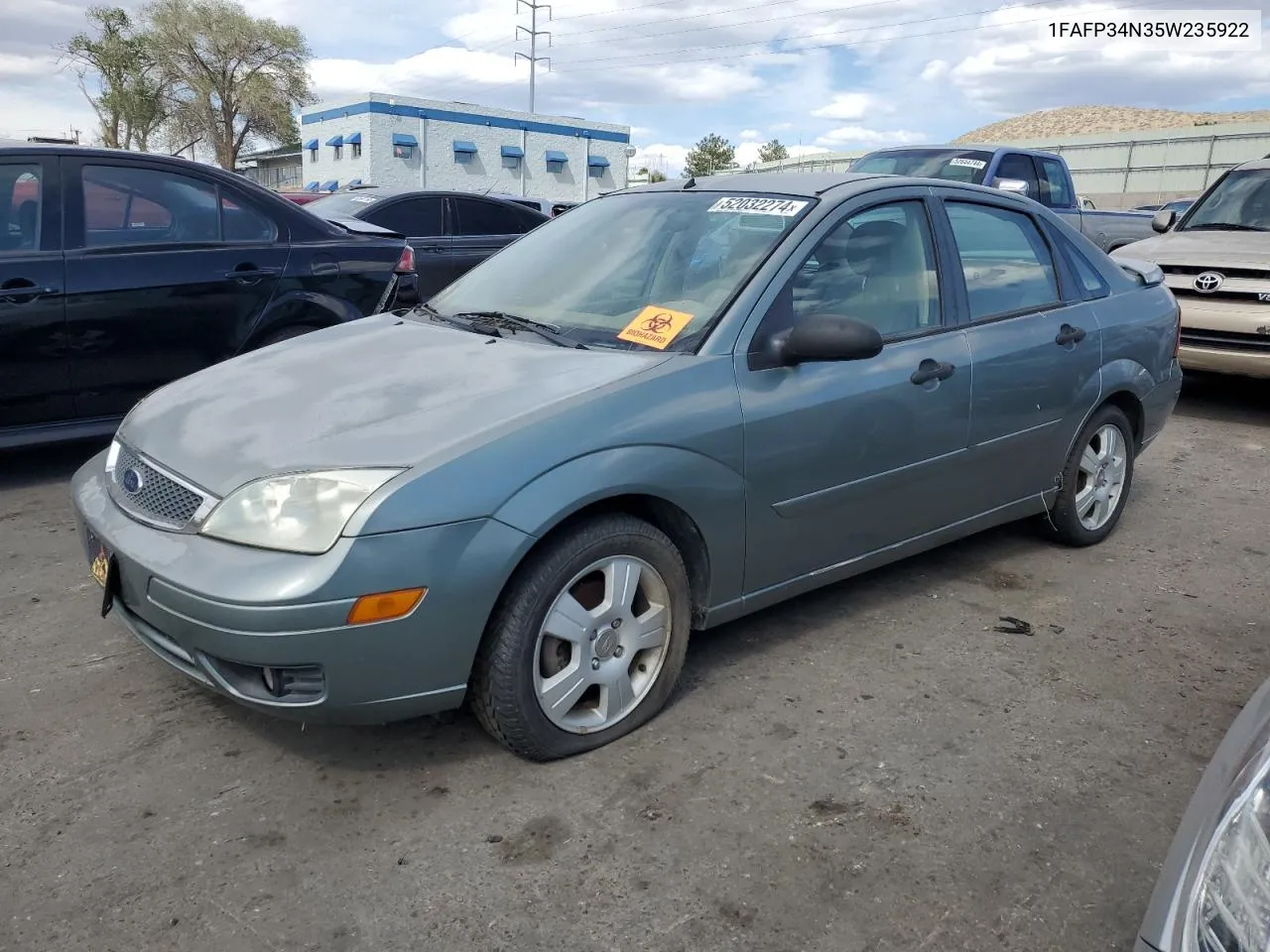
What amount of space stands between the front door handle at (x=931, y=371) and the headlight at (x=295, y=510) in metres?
1.95

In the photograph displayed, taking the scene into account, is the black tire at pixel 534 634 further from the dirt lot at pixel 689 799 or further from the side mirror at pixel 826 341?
the side mirror at pixel 826 341

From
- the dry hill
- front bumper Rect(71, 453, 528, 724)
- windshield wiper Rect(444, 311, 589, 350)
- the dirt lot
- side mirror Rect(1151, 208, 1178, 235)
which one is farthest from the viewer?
the dry hill

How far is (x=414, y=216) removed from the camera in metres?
10.1

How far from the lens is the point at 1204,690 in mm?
3506

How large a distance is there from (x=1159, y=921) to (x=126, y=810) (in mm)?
2359

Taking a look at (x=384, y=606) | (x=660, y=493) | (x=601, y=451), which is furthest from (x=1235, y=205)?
(x=384, y=606)

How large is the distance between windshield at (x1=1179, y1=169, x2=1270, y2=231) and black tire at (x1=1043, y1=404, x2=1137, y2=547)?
4629 millimetres

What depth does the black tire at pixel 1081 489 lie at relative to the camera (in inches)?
181

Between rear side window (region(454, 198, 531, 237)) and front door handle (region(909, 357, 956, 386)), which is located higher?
rear side window (region(454, 198, 531, 237))

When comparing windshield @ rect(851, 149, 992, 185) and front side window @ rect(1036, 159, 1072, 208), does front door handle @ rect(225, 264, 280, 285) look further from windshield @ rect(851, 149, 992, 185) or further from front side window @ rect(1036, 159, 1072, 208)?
front side window @ rect(1036, 159, 1072, 208)

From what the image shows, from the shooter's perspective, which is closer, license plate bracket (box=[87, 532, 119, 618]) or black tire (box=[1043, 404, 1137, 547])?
license plate bracket (box=[87, 532, 119, 618])

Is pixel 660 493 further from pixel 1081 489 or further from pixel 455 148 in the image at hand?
pixel 455 148

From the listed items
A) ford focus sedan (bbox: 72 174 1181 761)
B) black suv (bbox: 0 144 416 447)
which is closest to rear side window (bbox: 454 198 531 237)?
black suv (bbox: 0 144 416 447)

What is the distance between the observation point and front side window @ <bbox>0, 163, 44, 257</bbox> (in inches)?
203
